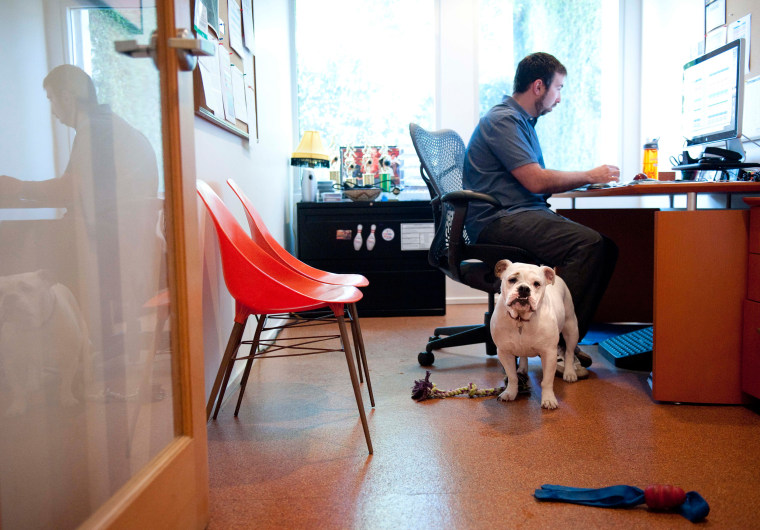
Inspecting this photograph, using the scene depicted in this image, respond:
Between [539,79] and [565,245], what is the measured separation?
0.73 metres

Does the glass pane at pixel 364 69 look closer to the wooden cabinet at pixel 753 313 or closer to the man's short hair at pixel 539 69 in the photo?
the man's short hair at pixel 539 69

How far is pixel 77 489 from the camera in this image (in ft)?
3.02

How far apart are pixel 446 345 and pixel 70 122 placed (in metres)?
1.99

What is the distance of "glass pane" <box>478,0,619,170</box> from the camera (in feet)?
14.1

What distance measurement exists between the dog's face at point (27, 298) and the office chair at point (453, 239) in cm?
157

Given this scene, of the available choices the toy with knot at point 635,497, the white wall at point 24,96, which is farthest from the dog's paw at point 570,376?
the white wall at point 24,96

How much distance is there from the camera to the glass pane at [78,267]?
80 cm

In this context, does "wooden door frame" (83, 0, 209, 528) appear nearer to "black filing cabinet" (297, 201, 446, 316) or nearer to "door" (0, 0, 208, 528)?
"door" (0, 0, 208, 528)

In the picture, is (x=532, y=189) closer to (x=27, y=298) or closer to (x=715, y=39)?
(x=715, y=39)

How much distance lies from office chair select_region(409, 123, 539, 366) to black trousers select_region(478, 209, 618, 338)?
2.3 inches

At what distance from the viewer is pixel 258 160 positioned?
2.89 m

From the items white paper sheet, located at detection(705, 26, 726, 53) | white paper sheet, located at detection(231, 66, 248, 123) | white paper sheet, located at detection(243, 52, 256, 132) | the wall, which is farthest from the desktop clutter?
white paper sheet, located at detection(705, 26, 726, 53)

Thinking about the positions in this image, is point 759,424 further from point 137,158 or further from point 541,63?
point 137,158

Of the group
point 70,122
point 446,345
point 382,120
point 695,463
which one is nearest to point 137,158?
point 70,122
